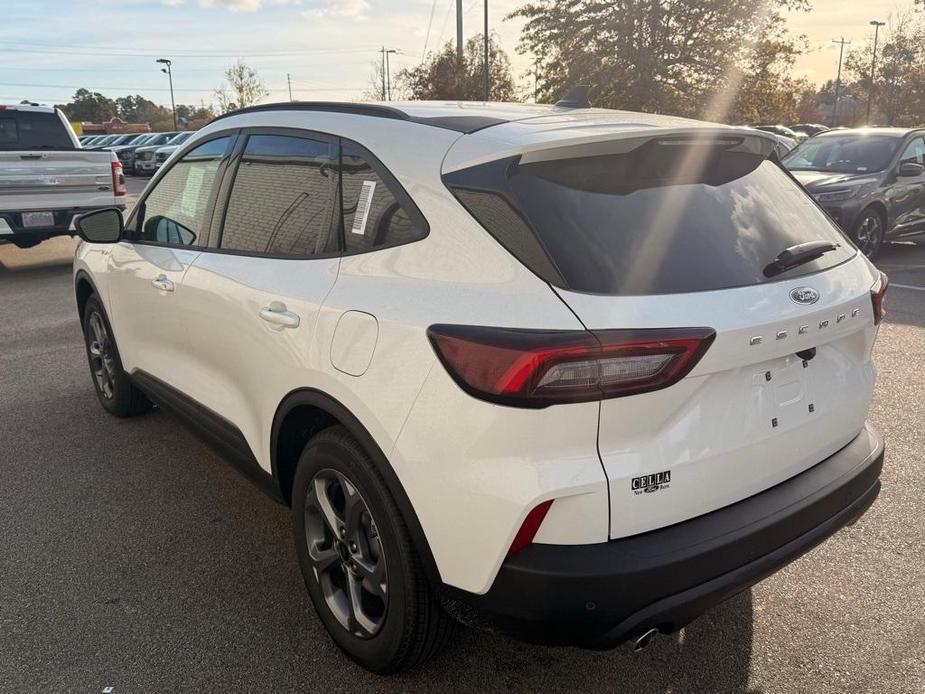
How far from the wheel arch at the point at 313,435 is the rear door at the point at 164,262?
0.87 meters

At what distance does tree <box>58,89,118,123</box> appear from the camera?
97438 mm

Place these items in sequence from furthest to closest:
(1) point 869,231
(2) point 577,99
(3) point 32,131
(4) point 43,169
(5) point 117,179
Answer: (3) point 32,131
(5) point 117,179
(1) point 869,231
(4) point 43,169
(2) point 577,99

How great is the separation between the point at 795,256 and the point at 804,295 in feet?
0.47

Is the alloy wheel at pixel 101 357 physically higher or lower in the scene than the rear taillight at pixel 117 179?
lower

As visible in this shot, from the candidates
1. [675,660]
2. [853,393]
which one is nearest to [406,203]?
[853,393]

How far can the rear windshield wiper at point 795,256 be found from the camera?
2176mm

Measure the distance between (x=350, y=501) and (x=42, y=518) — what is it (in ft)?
6.53

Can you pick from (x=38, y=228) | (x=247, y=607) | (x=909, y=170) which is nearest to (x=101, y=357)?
(x=247, y=607)

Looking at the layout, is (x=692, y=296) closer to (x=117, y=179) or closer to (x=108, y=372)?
(x=108, y=372)

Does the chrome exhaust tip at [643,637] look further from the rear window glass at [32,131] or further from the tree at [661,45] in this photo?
the tree at [661,45]

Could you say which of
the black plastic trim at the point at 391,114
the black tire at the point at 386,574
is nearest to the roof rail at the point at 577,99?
the black plastic trim at the point at 391,114

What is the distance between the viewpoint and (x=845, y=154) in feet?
33.4

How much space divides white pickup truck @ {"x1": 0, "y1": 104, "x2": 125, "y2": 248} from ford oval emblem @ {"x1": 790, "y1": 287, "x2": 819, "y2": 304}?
360 inches

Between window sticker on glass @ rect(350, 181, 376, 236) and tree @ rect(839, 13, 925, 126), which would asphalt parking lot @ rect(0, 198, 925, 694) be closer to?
window sticker on glass @ rect(350, 181, 376, 236)
